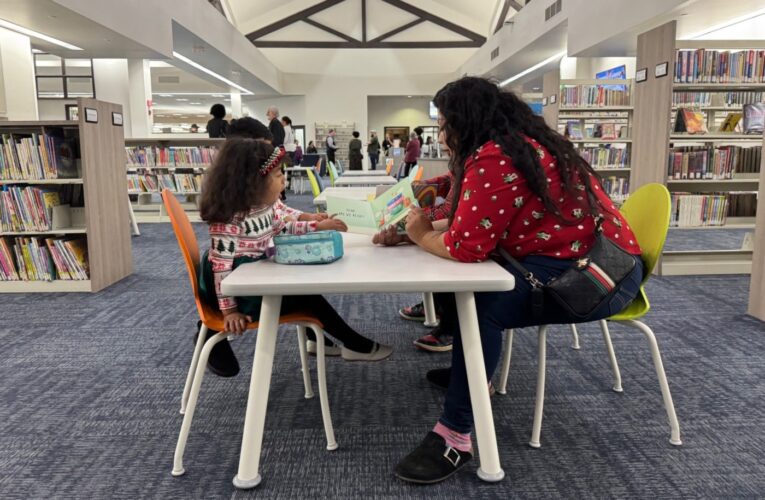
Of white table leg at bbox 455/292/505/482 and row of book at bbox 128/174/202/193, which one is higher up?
row of book at bbox 128/174/202/193

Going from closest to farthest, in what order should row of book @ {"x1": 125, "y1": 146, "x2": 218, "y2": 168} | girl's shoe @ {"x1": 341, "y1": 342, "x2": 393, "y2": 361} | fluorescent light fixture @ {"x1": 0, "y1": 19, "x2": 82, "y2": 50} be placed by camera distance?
girl's shoe @ {"x1": 341, "y1": 342, "x2": 393, "y2": 361} → fluorescent light fixture @ {"x1": 0, "y1": 19, "x2": 82, "y2": 50} → row of book @ {"x1": 125, "y1": 146, "x2": 218, "y2": 168}

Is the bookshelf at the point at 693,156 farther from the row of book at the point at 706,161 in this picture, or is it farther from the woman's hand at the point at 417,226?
the woman's hand at the point at 417,226

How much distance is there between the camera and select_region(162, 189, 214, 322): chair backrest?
5.63 feet

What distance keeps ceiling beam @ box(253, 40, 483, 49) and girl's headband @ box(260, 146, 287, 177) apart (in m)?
17.6

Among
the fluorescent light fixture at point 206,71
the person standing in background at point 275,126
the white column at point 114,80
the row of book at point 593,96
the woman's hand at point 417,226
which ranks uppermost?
the fluorescent light fixture at point 206,71

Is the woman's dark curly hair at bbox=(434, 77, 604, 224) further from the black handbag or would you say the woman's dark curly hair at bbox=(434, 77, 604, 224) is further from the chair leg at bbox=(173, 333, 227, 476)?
the chair leg at bbox=(173, 333, 227, 476)

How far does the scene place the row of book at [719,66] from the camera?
432cm

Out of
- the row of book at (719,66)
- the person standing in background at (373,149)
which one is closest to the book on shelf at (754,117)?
the row of book at (719,66)

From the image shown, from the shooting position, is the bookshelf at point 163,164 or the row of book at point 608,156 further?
the bookshelf at point 163,164

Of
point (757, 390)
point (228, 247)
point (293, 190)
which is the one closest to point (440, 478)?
point (228, 247)

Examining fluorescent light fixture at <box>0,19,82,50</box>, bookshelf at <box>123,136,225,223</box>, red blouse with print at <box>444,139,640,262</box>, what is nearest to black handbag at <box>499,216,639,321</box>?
red blouse with print at <box>444,139,640,262</box>

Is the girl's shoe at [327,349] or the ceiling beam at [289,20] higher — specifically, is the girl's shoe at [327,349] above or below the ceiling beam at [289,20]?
below

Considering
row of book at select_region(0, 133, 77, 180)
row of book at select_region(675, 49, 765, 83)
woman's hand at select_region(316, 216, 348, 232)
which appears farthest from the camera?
row of book at select_region(675, 49, 765, 83)

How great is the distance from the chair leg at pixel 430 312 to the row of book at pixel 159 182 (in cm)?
533
